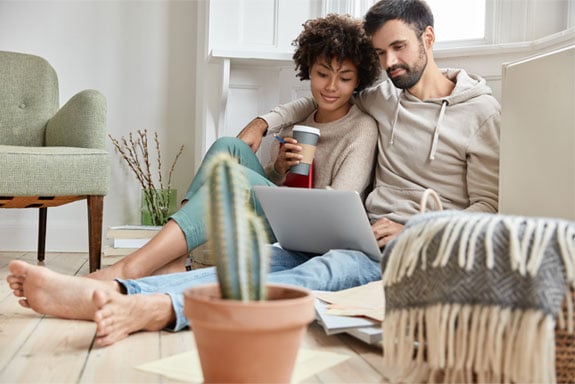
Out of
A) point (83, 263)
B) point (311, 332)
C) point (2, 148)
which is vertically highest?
point (2, 148)

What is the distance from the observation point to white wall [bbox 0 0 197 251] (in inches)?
126

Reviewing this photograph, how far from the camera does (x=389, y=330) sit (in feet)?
3.42

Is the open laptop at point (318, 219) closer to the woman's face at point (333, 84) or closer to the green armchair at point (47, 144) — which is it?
the woman's face at point (333, 84)

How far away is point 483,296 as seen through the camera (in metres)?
0.92

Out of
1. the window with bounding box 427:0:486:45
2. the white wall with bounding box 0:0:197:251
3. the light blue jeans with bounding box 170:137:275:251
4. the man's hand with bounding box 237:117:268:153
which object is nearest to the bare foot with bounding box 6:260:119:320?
the light blue jeans with bounding box 170:137:275:251

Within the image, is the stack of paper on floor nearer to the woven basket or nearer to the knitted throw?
the knitted throw

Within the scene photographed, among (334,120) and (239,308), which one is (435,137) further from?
(239,308)

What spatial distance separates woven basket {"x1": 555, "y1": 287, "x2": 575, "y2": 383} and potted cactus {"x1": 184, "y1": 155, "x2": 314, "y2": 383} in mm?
361

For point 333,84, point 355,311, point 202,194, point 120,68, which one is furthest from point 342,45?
point 120,68

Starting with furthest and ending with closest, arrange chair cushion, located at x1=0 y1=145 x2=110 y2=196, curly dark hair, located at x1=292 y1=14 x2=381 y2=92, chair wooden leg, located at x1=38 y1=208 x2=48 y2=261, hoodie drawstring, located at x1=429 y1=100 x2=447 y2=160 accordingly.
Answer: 1. chair wooden leg, located at x1=38 y1=208 x2=48 y2=261
2. chair cushion, located at x1=0 y1=145 x2=110 y2=196
3. curly dark hair, located at x1=292 y1=14 x2=381 y2=92
4. hoodie drawstring, located at x1=429 y1=100 x2=447 y2=160

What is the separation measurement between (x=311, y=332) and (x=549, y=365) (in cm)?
65

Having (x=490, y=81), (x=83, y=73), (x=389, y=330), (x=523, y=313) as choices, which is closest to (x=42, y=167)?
(x=83, y=73)

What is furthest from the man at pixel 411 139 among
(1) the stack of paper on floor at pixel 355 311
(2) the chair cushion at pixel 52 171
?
(2) the chair cushion at pixel 52 171

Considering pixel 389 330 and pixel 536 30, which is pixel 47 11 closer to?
pixel 536 30
